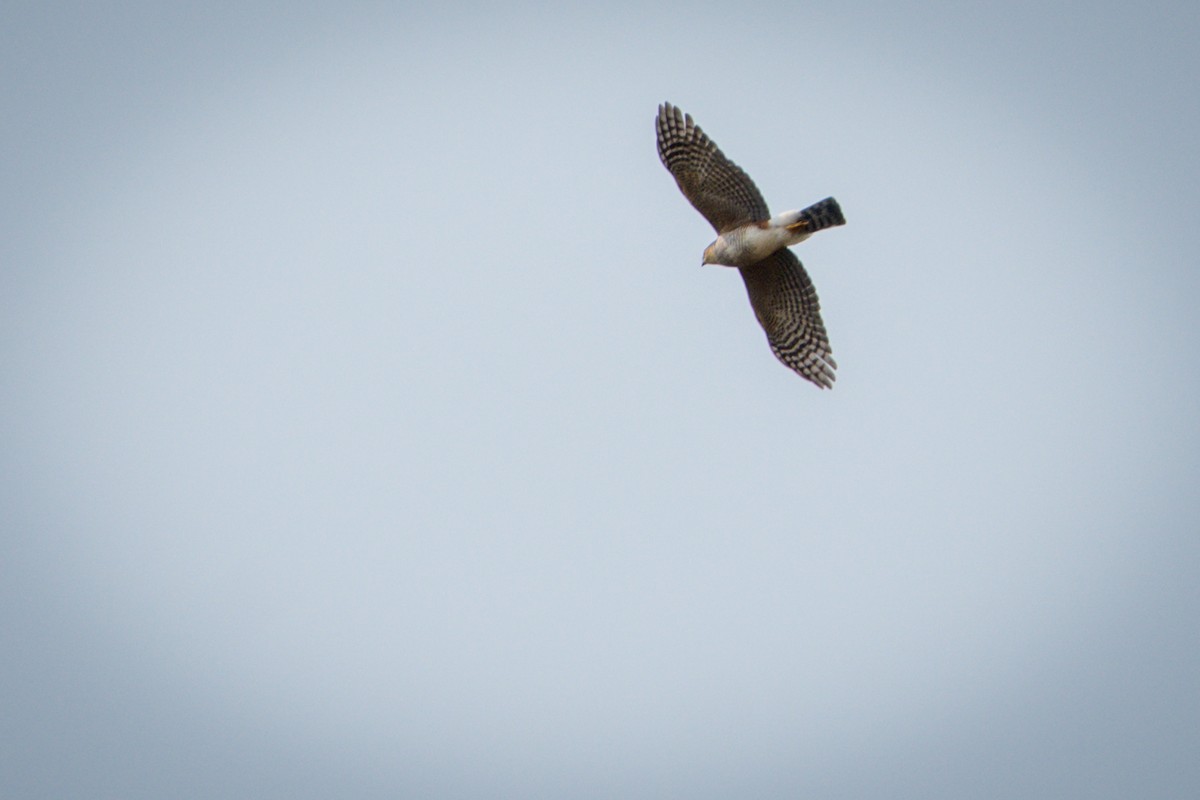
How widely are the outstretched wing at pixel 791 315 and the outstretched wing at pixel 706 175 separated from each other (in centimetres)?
51

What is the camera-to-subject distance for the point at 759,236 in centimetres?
1105

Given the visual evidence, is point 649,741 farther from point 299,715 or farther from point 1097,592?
point 1097,592

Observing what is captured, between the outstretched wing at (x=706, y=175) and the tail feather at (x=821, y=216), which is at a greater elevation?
the outstretched wing at (x=706, y=175)

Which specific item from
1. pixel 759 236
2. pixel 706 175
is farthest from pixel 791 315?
pixel 706 175

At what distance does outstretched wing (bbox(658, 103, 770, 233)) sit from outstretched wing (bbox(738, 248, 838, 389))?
0.51 m

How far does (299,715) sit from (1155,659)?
7409 centimetres

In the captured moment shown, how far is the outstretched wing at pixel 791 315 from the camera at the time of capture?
11.7 m

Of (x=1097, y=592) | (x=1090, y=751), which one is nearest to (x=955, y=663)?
(x=1097, y=592)

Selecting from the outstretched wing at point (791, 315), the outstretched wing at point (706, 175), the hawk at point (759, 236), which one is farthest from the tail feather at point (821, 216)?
the outstretched wing at point (791, 315)

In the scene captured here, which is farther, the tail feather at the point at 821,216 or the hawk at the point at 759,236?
the hawk at the point at 759,236

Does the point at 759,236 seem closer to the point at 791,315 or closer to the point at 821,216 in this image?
the point at 821,216

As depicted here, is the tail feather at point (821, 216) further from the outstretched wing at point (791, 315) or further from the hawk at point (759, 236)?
the outstretched wing at point (791, 315)

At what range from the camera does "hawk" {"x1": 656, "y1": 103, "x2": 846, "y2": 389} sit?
10977 mm

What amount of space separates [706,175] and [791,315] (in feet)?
4.74
